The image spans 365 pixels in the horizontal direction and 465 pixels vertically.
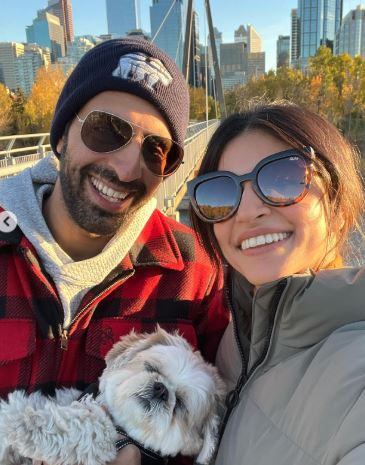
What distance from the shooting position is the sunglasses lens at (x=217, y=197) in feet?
5.64

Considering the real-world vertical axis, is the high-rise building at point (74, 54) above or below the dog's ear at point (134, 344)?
above

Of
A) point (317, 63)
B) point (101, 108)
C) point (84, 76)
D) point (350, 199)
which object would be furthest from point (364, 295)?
point (317, 63)

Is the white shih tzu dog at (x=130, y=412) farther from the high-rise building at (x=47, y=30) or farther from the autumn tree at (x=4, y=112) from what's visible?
the high-rise building at (x=47, y=30)

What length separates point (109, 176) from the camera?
2188mm

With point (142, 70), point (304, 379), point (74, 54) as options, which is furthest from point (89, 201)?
point (74, 54)

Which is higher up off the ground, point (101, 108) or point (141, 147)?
point (101, 108)

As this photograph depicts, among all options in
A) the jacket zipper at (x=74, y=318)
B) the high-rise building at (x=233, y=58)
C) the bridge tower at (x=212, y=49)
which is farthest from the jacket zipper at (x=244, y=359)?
→ the high-rise building at (x=233, y=58)

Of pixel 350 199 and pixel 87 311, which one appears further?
pixel 87 311

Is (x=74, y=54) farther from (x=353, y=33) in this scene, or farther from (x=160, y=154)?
(x=160, y=154)

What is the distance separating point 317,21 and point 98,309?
16054 cm

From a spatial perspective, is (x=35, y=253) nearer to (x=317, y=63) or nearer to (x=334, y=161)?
(x=334, y=161)

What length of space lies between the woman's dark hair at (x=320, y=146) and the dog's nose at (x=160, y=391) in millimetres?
895

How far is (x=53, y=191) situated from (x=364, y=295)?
175 cm

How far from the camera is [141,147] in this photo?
225 centimetres
